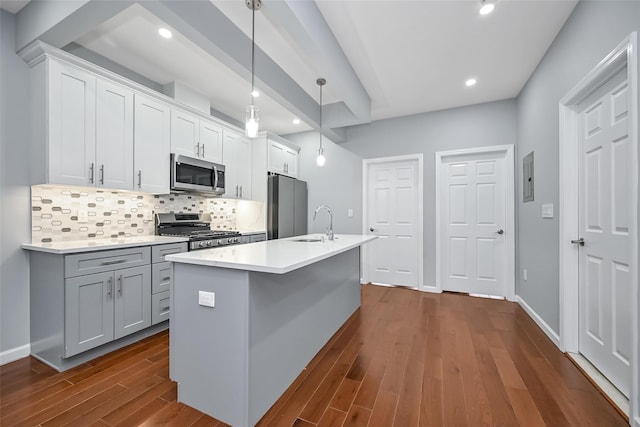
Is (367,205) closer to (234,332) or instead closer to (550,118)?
(550,118)

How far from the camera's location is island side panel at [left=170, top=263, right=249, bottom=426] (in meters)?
1.42

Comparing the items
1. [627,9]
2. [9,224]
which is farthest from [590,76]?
[9,224]

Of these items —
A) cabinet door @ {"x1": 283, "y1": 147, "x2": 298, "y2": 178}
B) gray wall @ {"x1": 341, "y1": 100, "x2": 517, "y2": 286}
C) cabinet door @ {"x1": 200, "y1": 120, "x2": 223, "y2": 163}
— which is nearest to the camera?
cabinet door @ {"x1": 200, "y1": 120, "x2": 223, "y2": 163}

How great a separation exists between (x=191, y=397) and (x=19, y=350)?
1.73 m

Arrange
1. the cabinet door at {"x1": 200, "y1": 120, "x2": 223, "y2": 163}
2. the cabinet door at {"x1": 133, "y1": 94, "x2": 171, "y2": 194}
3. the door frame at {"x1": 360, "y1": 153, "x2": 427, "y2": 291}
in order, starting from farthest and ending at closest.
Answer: the door frame at {"x1": 360, "y1": 153, "x2": 427, "y2": 291} → the cabinet door at {"x1": 200, "y1": 120, "x2": 223, "y2": 163} → the cabinet door at {"x1": 133, "y1": 94, "x2": 171, "y2": 194}

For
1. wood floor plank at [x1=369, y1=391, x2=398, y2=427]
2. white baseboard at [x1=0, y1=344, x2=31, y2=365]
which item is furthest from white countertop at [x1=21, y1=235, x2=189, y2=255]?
wood floor plank at [x1=369, y1=391, x2=398, y2=427]

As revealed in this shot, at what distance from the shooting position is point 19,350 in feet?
6.98

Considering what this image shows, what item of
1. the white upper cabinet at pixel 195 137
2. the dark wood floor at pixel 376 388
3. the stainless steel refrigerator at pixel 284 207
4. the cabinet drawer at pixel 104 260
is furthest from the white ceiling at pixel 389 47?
the dark wood floor at pixel 376 388

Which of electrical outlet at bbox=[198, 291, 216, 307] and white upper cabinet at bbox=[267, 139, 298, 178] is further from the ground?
white upper cabinet at bbox=[267, 139, 298, 178]

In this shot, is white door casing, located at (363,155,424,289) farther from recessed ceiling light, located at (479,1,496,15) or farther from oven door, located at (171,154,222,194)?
oven door, located at (171,154,222,194)

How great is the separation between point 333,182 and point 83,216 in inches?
134

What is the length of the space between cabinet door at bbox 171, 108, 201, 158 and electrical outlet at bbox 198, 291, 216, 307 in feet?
7.30

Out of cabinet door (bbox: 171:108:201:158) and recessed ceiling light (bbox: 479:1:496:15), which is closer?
recessed ceiling light (bbox: 479:1:496:15)

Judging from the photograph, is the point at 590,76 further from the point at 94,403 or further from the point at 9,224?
the point at 9,224
